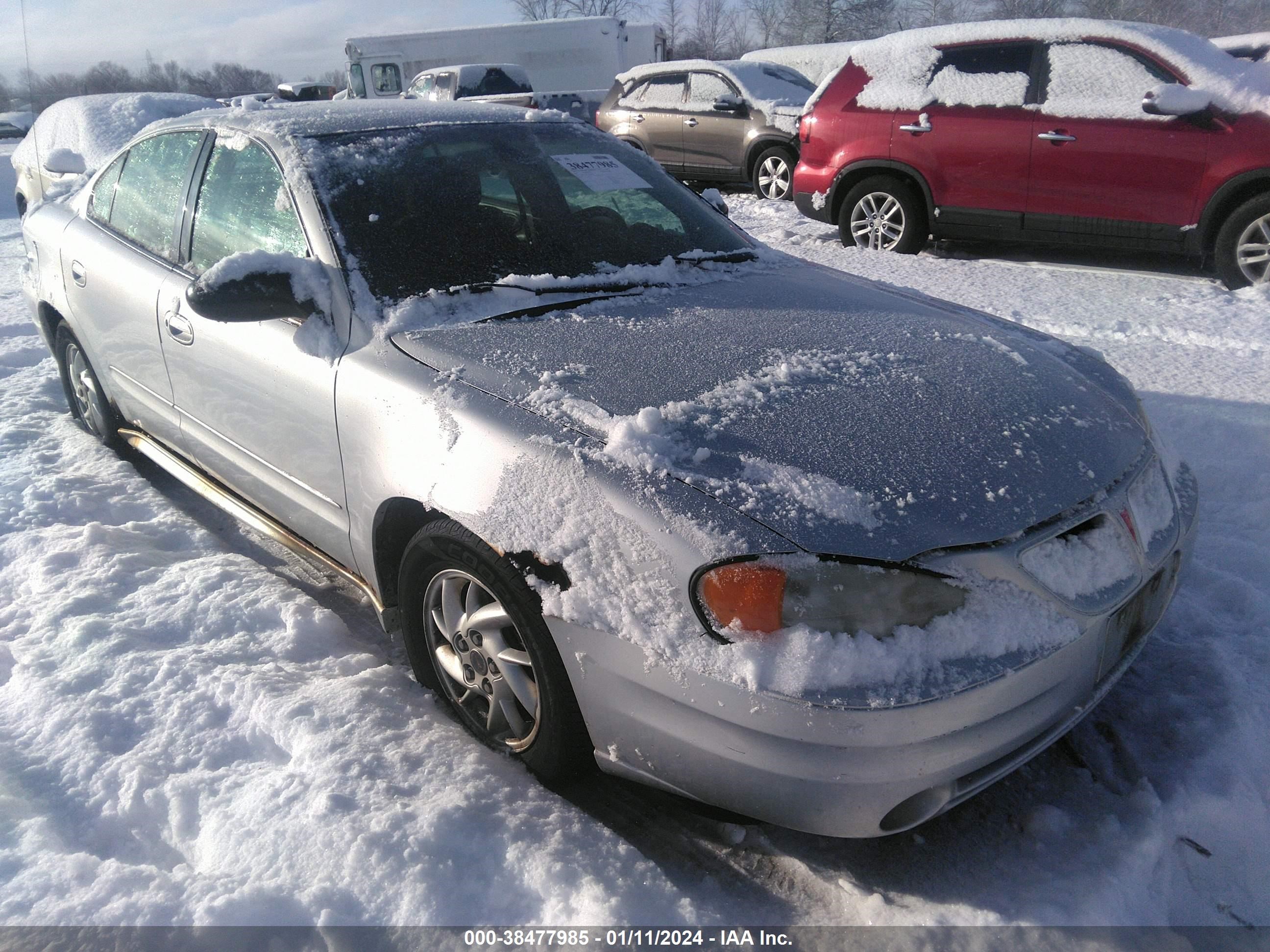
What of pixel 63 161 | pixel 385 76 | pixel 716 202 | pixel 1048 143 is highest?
pixel 63 161

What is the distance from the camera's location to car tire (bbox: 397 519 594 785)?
1986 mm

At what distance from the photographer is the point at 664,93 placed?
11.4 metres

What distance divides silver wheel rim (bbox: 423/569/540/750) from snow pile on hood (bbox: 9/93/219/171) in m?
8.17

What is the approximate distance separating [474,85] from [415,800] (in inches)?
765

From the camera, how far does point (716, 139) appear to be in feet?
35.2

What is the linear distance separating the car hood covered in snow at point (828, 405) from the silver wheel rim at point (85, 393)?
8.10 feet

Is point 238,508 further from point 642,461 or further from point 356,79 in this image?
point 356,79

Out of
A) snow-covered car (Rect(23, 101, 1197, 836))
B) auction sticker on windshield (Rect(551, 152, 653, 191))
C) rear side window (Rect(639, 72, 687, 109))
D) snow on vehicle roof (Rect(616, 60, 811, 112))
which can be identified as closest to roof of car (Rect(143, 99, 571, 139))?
snow-covered car (Rect(23, 101, 1197, 836))

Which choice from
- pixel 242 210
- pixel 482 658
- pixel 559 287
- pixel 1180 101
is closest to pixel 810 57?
pixel 1180 101

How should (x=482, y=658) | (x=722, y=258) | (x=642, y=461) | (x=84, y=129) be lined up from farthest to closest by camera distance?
(x=84, y=129) → (x=722, y=258) → (x=482, y=658) → (x=642, y=461)

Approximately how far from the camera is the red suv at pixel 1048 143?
5754 mm

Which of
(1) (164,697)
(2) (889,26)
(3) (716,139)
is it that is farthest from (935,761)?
(2) (889,26)

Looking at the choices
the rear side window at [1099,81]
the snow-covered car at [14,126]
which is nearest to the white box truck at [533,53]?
the snow-covered car at [14,126]

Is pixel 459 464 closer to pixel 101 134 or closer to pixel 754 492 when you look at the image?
pixel 754 492
